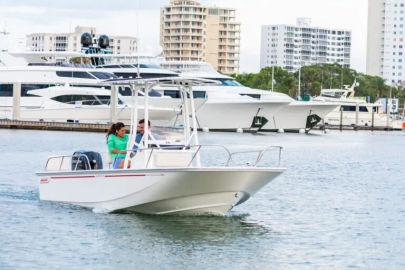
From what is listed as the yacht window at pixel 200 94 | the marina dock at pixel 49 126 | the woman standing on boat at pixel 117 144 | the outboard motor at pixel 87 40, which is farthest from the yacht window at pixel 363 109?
the woman standing on boat at pixel 117 144

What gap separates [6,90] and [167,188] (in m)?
74.8

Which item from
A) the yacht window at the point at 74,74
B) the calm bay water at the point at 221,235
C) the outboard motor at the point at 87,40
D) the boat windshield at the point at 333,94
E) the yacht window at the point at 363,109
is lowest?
the calm bay water at the point at 221,235

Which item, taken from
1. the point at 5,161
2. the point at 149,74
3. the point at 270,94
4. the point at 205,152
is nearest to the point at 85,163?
the point at 5,161

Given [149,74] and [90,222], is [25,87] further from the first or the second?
[90,222]

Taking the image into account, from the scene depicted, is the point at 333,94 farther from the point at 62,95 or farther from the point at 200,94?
the point at 62,95

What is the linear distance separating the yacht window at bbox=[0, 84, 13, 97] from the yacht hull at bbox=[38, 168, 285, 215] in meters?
72.0

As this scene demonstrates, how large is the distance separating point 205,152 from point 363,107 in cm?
8302

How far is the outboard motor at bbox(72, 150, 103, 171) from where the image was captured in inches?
1113

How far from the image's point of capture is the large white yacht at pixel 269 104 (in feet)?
335

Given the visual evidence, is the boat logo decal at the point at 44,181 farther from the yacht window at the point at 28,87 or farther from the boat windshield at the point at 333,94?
the boat windshield at the point at 333,94

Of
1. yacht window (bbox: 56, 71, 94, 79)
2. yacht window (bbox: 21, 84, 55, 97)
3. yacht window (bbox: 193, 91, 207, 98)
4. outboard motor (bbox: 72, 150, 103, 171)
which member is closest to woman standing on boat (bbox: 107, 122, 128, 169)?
outboard motor (bbox: 72, 150, 103, 171)

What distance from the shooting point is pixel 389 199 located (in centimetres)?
3872

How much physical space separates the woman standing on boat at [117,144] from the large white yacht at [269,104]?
6955 centimetres

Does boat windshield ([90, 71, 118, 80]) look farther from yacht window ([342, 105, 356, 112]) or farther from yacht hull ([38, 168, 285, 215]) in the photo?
yacht hull ([38, 168, 285, 215])
